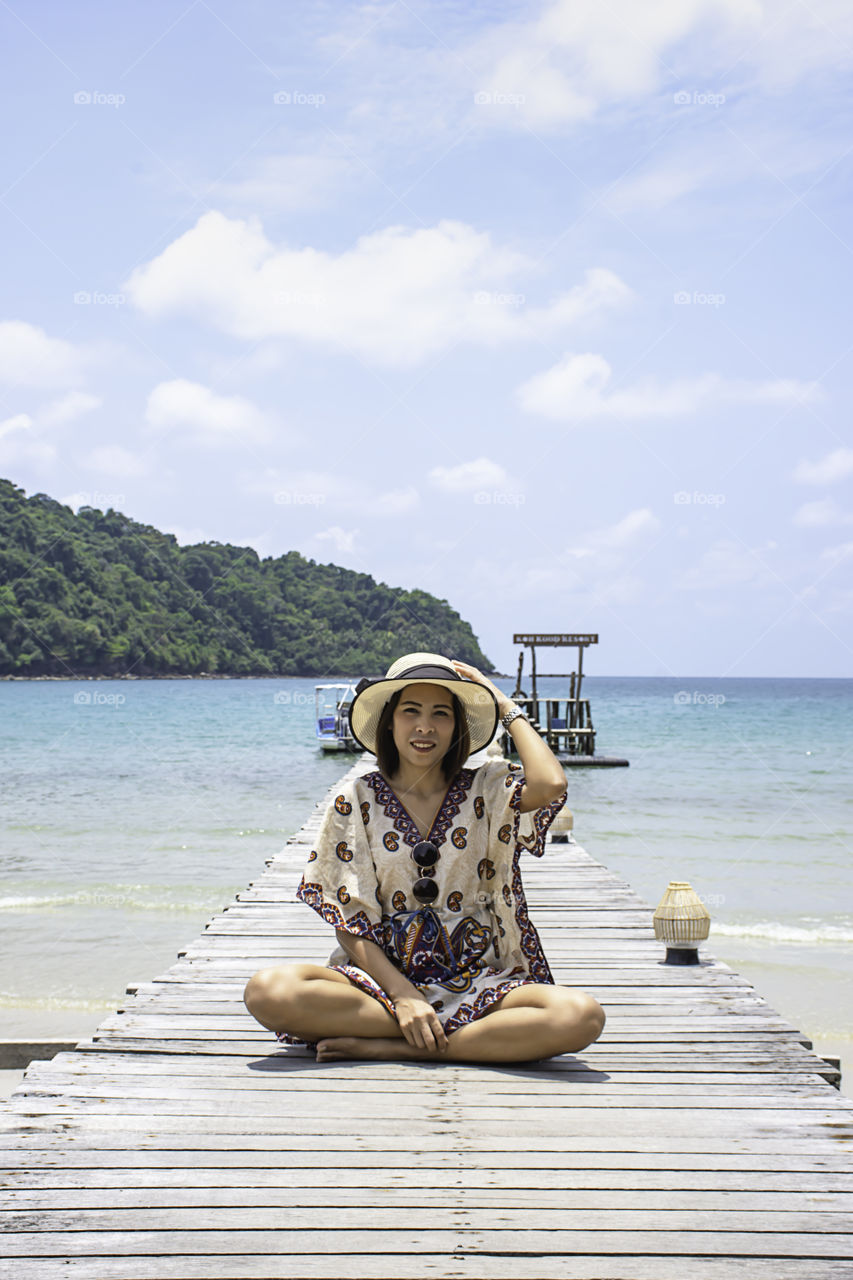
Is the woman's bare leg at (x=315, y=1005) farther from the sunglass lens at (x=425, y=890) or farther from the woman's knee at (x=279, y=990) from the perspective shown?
the sunglass lens at (x=425, y=890)

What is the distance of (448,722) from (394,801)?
0.34 m

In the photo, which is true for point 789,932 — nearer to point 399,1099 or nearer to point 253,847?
point 253,847

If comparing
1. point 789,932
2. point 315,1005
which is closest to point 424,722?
point 315,1005

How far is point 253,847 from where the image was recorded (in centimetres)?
1512

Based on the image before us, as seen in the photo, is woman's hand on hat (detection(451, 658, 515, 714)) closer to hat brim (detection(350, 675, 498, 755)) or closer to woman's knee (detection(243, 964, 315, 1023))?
hat brim (detection(350, 675, 498, 755))

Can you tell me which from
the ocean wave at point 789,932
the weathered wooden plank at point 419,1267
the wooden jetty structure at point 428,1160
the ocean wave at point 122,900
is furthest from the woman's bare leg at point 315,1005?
the ocean wave at point 122,900

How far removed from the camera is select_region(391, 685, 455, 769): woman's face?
3.88 metres

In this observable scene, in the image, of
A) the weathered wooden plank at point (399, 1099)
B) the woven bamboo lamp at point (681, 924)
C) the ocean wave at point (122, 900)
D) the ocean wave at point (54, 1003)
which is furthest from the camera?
the ocean wave at point (122, 900)

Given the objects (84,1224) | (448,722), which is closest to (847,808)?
(448,722)

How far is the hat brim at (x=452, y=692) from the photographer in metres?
3.82

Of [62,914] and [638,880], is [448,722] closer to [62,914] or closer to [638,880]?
[62,914]

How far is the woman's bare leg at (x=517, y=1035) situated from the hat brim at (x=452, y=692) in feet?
2.91

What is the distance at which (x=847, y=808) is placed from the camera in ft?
70.8

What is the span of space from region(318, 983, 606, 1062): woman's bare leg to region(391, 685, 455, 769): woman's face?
864 millimetres
